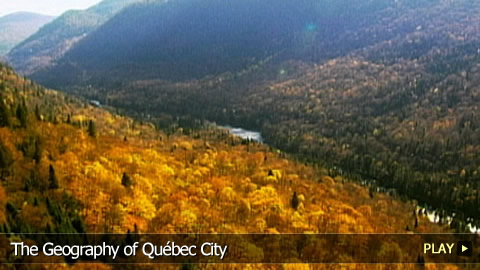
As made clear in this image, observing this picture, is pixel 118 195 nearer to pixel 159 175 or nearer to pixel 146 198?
pixel 146 198

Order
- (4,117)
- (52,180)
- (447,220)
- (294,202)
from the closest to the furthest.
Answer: (52,180) → (4,117) → (294,202) → (447,220)

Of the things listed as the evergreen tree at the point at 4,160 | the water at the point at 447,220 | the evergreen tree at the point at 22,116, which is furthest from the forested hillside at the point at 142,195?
the water at the point at 447,220

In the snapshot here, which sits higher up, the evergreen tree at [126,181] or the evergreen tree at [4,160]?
A: the evergreen tree at [4,160]

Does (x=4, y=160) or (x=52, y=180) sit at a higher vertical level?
(x=4, y=160)

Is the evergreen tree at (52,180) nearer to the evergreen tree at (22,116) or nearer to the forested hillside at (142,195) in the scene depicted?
the forested hillside at (142,195)

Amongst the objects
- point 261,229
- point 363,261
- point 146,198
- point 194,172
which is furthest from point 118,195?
point 363,261

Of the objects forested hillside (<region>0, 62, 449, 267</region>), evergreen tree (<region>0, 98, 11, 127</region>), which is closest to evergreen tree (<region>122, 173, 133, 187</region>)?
forested hillside (<region>0, 62, 449, 267</region>)

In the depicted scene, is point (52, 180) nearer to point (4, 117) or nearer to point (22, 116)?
point (4, 117)

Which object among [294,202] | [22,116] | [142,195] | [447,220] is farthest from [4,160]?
[447,220]

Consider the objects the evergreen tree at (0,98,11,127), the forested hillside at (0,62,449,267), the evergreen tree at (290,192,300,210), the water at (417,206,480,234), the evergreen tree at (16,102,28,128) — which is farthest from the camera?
the water at (417,206,480,234)

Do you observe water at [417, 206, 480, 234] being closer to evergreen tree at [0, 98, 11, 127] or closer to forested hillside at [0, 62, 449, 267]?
forested hillside at [0, 62, 449, 267]

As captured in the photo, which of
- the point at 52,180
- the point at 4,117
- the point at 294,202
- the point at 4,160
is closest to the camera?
the point at 4,160

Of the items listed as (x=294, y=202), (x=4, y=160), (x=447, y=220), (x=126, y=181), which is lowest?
(x=447, y=220)
